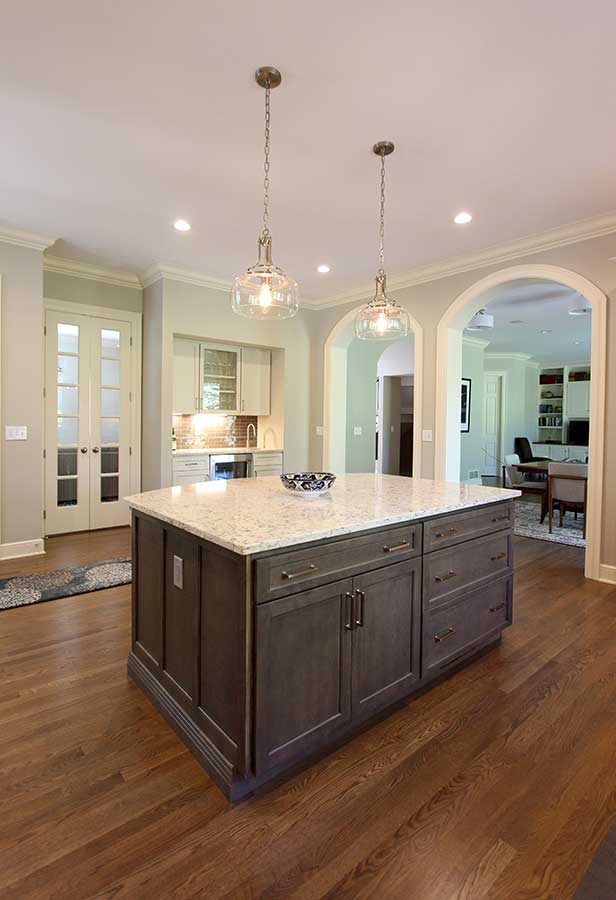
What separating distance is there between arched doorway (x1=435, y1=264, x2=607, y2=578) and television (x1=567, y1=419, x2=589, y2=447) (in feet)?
22.5

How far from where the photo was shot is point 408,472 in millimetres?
9719

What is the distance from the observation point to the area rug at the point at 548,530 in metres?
5.08

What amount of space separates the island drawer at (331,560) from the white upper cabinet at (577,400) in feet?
32.8

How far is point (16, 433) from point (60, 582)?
1.50 meters

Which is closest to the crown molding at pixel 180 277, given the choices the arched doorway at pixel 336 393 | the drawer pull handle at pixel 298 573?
the arched doorway at pixel 336 393

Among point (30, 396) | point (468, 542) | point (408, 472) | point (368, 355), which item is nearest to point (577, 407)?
point (408, 472)

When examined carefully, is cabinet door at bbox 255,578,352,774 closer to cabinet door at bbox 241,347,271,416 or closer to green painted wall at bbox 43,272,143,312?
cabinet door at bbox 241,347,271,416

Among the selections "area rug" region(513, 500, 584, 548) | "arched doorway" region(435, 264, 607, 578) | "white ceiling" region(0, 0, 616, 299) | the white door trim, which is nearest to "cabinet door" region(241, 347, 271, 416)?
the white door trim

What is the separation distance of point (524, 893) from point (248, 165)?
11.9 ft

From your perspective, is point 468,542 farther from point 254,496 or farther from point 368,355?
point 368,355

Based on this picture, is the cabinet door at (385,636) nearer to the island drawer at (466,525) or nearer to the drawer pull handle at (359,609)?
the drawer pull handle at (359,609)

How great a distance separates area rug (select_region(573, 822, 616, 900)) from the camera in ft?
4.19

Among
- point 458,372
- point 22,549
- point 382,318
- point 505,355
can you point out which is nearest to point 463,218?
point 382,318

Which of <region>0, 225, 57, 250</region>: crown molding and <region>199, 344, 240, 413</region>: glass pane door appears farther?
<region>199, 344, 240, 413</region>: glass pane door
